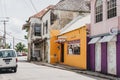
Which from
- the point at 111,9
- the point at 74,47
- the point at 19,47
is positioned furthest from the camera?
the point at 19,47

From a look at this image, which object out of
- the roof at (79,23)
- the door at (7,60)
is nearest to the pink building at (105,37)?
the roof at (79,23)

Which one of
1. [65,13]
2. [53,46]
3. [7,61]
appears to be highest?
[65,13]

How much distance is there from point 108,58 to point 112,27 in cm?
222

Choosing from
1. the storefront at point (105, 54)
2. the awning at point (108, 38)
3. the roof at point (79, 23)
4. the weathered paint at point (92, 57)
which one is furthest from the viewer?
the roof at point (79, 23)

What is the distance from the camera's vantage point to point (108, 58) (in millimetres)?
21531

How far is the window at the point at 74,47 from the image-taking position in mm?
29106

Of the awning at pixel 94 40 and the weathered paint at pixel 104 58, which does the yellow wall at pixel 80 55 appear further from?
the weathered paint at pixel 104 58

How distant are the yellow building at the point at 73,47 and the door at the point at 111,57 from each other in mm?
4964

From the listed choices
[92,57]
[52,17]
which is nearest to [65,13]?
[52,17]

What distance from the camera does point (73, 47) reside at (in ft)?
102

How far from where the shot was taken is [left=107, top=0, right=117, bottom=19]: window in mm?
21094

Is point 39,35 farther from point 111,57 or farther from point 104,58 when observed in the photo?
point 111,57

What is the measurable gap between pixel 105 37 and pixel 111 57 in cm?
150

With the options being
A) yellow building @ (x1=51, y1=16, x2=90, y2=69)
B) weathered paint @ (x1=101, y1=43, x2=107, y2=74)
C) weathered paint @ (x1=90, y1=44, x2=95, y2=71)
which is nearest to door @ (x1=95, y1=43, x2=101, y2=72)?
weathered paint @ (x1=90, y1=44, x2=95, y2=71)
